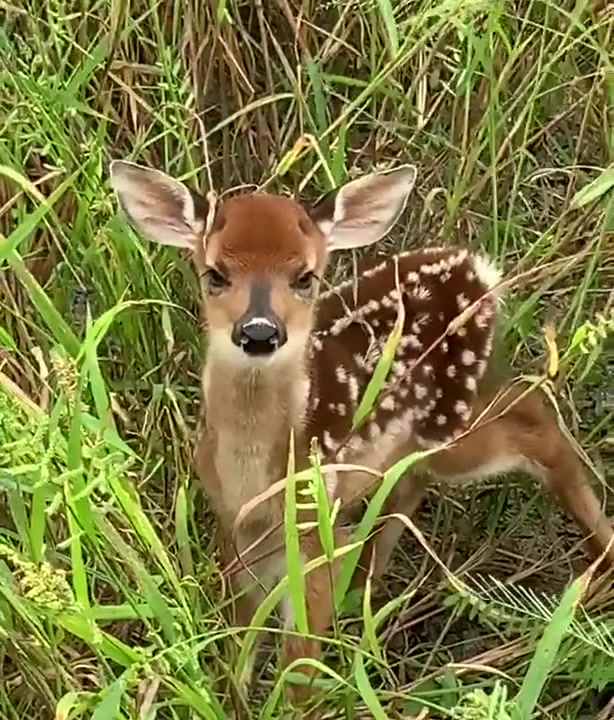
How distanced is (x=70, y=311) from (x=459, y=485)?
0.65 meters

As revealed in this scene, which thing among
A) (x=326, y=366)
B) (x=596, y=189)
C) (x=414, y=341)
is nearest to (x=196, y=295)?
(x=326, y=366)

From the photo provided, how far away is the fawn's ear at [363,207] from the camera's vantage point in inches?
85.8

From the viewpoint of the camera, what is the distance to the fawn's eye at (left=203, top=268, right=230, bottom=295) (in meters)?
2.10

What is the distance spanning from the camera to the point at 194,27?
2.50 meters

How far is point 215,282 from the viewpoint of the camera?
2107mm

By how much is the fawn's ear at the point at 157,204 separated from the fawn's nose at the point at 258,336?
0.74ft

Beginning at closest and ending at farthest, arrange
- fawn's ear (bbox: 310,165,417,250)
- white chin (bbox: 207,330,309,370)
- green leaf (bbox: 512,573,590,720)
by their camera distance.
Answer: green leaf (bbox: 512,573,590,720)
white chin (bbox: 207,330,309,370)
fawn's ear (bbox: 310,165,417,250)

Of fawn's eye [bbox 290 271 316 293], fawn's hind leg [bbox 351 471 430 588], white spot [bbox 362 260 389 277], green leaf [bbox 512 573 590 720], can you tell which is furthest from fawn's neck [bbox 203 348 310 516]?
green leaf [bbox 512 573 590 720]

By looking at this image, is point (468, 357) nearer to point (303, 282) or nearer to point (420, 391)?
point (420, 391)

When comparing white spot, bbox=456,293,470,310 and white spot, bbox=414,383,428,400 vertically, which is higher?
white spot, bbox=456,293,470,310

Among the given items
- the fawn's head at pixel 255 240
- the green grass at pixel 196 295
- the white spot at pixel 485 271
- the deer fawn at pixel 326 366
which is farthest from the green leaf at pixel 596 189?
the white spot at pixel 485 271

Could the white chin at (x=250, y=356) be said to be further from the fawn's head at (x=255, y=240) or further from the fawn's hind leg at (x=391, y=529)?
the fawn's hind leg at (x=391, y=529)

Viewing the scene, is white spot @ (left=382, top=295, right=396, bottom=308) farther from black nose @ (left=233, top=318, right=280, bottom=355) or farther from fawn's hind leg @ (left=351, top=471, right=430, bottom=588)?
black nose @ (left=233, top=318, right=280, bottom=355)

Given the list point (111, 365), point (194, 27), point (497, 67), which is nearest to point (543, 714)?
point (111, 365)
